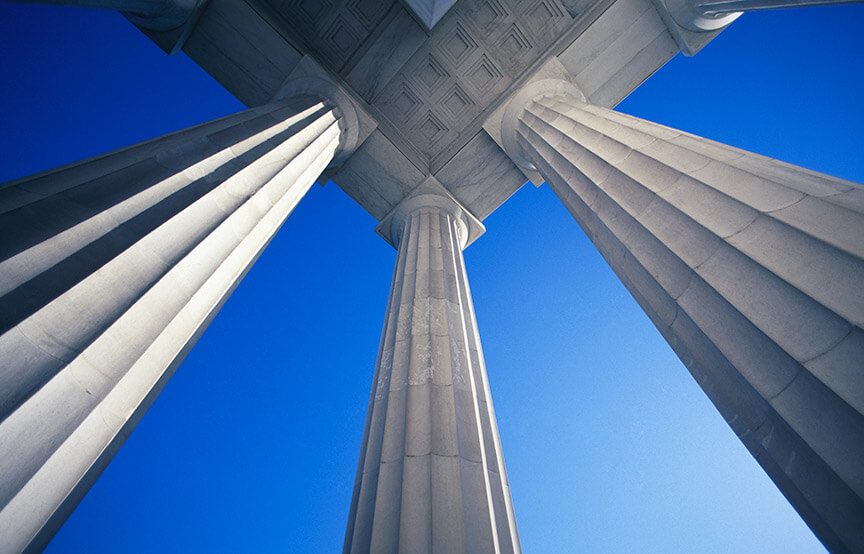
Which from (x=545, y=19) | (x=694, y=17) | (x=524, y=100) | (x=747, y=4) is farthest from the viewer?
(x=524, y=100)

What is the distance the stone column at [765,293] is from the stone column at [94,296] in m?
7.98

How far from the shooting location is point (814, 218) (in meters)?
5.33

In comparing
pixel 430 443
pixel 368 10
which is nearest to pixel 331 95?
pixel 368 10

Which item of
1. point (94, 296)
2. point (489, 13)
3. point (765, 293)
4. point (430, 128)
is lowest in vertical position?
point (765, 293)

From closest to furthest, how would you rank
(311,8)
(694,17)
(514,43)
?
(694,17)
(311,8)
(514,43)

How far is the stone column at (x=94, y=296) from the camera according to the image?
4168mm

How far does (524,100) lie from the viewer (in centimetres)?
1809

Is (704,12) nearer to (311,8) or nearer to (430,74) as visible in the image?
(430,74)

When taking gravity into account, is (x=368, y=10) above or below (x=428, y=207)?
above

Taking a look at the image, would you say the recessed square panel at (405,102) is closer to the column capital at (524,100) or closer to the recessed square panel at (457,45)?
the recessed square panel at (457,45)

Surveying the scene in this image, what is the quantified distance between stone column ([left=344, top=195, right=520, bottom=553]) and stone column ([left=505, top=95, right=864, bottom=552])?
13.6 ft

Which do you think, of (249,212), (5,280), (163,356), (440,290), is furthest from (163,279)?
(440,290)

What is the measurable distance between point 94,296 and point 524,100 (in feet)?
57.1

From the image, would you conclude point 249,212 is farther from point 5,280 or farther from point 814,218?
point 814,218
